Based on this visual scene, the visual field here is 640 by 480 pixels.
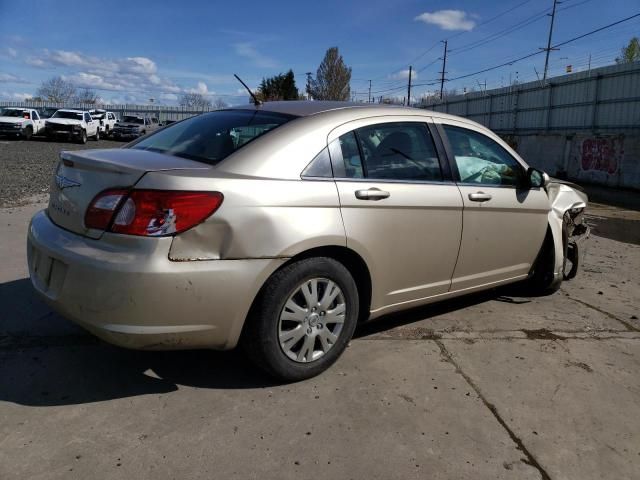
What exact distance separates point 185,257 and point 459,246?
6.89 feet

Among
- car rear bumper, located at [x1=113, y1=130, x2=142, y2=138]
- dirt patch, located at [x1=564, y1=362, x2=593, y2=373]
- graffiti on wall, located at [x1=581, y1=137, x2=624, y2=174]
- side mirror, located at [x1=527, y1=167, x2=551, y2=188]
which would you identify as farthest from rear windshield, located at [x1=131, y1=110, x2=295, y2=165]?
car rear bumper, located at [x1=113, y1=130, x2=142, y2=138]

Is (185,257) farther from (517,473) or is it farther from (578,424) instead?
(578,424)

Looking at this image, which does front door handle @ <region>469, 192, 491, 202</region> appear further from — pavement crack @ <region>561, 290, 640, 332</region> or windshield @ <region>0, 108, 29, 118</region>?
windshield @ <region>0, 108, 29, 118</region>

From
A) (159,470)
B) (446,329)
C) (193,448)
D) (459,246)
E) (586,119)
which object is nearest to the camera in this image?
(159,470)

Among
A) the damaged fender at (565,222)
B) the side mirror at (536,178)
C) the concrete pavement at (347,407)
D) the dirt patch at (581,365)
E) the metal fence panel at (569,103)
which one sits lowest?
the concrete pavement at (347,407)

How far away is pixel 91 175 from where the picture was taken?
117 inches

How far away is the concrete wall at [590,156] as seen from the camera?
16781mm

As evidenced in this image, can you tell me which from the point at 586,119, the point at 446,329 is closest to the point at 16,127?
the point at 586,119

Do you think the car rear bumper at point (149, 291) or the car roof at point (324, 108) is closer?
the car rear bumper at point (149, 291)

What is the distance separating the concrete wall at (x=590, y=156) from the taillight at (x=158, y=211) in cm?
1718

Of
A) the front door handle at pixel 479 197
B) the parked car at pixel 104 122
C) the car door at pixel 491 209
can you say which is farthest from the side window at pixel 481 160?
the parked car at pixel 104 122

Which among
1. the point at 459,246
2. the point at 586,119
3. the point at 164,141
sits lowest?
the point at 459,246

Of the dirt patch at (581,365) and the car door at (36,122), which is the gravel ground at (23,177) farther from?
the car door at (36,122)

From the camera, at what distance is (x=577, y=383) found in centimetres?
344
